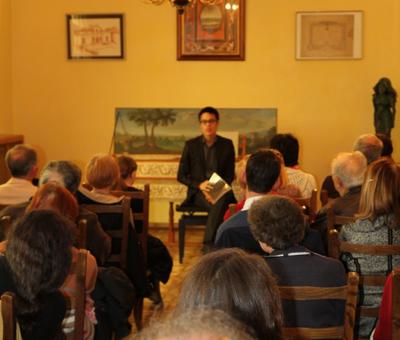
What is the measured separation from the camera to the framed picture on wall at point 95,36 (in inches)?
333

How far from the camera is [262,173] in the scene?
392cm

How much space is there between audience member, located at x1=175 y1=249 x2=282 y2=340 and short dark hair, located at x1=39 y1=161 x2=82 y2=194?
2.58m

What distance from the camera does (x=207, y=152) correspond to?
24.1 ft

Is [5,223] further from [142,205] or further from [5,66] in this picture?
[5,66]

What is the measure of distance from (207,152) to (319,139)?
1.67 metres

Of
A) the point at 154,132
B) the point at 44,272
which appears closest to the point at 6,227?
the point at 44,272

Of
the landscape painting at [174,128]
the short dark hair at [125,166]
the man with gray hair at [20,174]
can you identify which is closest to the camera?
the man with gray hair at [20,174]

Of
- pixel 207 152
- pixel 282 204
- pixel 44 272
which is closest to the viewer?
pixel 44 272

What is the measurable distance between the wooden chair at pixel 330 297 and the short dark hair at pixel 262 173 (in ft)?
4.50

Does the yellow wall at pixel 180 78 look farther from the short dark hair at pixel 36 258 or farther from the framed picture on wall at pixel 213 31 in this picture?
the short dark hair at pixel 36 258

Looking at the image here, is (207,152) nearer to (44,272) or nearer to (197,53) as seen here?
(197,53)

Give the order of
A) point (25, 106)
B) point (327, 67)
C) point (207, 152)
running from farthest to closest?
point (25, 106) < point (327, 67) < point (207, 152)

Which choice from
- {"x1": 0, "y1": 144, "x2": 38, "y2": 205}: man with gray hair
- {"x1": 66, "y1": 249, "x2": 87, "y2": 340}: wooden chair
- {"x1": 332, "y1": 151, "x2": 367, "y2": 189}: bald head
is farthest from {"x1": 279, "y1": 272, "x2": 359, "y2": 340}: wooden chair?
{"x1": 0, "y1": 144, "x2": 38, "y2": 205}: man with gray hair

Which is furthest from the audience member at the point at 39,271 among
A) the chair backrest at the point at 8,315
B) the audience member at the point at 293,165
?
the audience member at the point at 293,165
